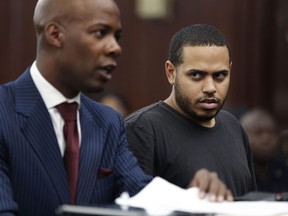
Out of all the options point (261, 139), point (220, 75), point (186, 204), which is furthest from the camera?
point (261, 139)

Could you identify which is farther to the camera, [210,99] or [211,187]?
[210,99]

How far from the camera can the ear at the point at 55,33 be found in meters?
2.89

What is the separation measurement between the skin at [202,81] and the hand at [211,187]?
782mm

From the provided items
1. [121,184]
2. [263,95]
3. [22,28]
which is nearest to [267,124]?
[263,95]

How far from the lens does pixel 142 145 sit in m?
3.58

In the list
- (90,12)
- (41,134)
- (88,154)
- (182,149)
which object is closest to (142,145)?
(182,149)

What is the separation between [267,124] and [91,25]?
149 inches

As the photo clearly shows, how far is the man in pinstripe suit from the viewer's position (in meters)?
2.85

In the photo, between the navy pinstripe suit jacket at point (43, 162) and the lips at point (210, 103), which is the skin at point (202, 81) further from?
the navy pinstripe suit jacket at point (43, 162)

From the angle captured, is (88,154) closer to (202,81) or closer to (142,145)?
(142,145)

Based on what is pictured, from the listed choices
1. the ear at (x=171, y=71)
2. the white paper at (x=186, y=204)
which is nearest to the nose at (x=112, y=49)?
the white paper at (x=186, y=204)

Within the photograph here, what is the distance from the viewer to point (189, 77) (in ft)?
12.1

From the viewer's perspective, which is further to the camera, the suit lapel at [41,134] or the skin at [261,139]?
the skin at [261,139]

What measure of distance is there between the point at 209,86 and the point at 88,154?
82 cm
